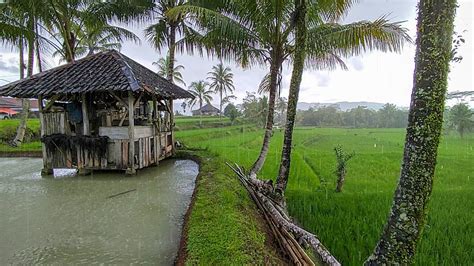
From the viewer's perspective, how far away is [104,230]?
12.0 feet

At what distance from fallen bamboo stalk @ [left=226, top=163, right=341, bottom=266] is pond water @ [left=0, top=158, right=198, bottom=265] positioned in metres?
1.23

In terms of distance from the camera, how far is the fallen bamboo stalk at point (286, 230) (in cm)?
318

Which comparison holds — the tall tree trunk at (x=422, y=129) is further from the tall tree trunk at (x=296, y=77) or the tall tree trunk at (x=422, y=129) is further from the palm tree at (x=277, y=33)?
the palm tree at (x=277, y=33)

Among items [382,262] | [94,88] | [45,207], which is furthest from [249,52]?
[382,262]

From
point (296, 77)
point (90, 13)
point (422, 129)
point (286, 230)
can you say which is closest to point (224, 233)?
point (286, 230)

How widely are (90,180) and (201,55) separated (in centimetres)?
495

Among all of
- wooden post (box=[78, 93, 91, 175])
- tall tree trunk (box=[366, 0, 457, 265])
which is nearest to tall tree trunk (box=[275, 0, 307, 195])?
tall tree trunk (box=[366, 0, 457, 265])

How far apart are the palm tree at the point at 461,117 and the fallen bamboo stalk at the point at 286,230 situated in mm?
26552

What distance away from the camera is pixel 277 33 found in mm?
6805

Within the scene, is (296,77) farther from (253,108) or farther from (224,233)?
(253,108)

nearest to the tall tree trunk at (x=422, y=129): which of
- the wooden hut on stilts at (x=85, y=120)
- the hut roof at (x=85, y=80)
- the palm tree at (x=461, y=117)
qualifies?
the hut roof at (x=85, y=80)

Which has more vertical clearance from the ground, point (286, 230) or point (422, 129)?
point (422, 129)

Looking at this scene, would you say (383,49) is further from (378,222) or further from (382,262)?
(382,262)

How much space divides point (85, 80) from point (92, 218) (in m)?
3.72
